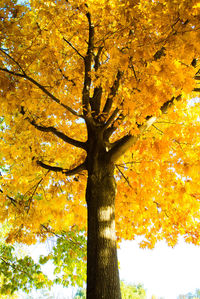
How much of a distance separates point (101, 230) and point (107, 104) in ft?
A: 7.94

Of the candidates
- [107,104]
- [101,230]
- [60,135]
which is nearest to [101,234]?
[101,230]

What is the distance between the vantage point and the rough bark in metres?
2.51

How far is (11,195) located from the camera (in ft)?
17.8

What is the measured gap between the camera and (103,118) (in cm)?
413

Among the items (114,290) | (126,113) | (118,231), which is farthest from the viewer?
(118,231)

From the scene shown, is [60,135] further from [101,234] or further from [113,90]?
[101,234]

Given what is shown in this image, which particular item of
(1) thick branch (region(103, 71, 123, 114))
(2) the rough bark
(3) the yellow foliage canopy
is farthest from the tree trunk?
(1) thick branch (region(103, 71, 123, 114))

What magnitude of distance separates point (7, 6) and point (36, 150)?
2.79 m

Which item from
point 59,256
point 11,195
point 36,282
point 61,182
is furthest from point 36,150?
point 36,282

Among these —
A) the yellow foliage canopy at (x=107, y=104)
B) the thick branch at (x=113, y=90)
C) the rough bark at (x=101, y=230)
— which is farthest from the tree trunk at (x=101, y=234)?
the thick branch at (x=113, y=90)

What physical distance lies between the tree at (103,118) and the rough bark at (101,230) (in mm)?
12

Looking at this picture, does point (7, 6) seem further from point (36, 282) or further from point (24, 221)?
point (36, 282)

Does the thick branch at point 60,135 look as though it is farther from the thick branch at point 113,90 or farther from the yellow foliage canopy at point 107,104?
the thick branch at point 113,90

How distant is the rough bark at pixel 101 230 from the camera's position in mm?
2508
